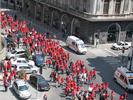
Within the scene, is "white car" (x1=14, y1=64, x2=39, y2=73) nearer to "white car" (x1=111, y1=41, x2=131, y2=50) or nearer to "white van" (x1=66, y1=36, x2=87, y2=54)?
"white van" (x1=66, y1=36, x2=87, y2=54)

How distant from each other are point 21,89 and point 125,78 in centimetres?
1359

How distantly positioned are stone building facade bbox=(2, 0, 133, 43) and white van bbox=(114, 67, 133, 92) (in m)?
19.1

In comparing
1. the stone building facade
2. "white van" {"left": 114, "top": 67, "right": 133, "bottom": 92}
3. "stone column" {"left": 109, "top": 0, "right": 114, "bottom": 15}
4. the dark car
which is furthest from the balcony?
the dark car

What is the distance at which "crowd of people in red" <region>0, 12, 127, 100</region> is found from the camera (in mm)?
46969

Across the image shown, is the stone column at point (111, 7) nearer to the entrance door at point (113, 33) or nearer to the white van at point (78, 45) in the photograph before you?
the entrance door at point (113, 33)

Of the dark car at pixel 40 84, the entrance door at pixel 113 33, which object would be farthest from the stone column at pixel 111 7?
the dark car at pixel 40 84

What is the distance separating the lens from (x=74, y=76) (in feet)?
171

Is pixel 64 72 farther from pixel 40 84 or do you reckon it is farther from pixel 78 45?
pixel 78 45

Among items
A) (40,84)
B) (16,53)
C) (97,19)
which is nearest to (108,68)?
(97,19)

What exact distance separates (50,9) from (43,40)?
A: 63.6 ft

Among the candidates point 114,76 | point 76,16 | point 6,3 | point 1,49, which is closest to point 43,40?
point 76,16

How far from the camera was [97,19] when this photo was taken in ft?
228

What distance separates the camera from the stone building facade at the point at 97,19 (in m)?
69.9

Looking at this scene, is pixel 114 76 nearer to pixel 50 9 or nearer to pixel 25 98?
pixel 25 98
